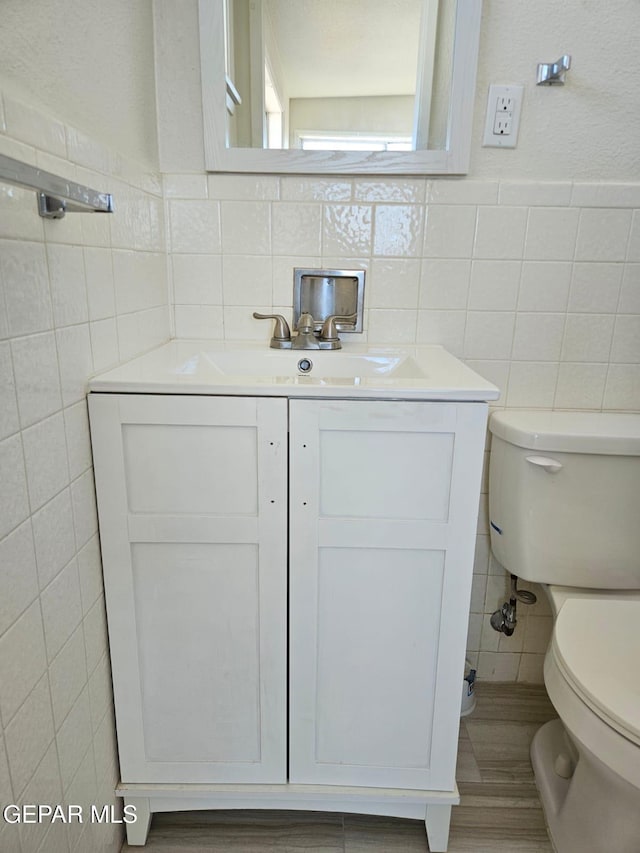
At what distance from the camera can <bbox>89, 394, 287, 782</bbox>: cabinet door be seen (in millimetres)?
858

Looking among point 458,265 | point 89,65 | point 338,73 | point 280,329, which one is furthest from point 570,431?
point 89,65

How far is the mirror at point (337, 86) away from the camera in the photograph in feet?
3.71

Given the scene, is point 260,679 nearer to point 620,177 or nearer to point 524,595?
point 524,595

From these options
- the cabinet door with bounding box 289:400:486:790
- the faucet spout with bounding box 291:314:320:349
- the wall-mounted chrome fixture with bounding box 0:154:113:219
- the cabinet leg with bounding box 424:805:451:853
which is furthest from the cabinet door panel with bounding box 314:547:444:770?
the wall-mounted chrome fixture with bounding box 0:154:113:219

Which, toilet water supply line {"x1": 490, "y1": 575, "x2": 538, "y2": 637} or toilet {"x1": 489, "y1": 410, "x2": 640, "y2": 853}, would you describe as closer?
toilet {"x1": 489, "y1": 410, "x2": 640, "y2": 853}

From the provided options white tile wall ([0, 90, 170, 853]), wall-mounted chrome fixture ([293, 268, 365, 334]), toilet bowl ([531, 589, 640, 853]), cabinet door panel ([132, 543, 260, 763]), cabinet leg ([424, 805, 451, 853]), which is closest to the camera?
→ white tile wall ([0, 90, 170, 853])

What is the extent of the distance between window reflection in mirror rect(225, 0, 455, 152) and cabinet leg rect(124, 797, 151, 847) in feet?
4.62

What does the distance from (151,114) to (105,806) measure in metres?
1.40

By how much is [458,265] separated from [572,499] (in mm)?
597

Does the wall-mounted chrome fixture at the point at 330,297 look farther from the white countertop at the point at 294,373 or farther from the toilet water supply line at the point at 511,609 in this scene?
the toilet water supply line at the point at 511,609

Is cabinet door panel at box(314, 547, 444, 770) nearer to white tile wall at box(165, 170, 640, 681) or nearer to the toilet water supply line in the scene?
the toilet water supply line

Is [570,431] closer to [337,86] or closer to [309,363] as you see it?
[309,363]

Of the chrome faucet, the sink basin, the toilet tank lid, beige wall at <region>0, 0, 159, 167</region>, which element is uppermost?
beige wall at <region>0, 0, 159, 167</region>

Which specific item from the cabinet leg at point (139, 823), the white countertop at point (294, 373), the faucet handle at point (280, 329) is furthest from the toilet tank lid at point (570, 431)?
the cabinet leg at point (139, 823)
